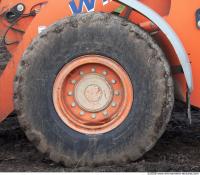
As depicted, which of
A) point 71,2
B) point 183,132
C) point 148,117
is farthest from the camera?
point 183,132

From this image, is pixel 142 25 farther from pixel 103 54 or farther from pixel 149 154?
pixel 149 154

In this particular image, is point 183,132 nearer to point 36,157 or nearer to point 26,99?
point 36,157

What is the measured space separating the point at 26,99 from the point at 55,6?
36.1 inches

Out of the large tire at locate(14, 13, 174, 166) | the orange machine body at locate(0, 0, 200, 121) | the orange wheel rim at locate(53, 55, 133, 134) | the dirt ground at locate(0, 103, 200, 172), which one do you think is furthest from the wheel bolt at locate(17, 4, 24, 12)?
the dirt ground at locate(0, 103, 200, 172)

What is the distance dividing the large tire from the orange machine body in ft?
1.03

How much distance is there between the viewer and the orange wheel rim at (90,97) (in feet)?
17.4

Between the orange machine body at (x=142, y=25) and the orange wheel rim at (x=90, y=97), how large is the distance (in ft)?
1.81

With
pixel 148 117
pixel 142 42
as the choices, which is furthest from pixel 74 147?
pixel 142 42

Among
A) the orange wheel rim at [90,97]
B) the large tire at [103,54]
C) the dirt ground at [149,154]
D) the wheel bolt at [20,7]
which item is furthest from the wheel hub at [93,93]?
the wheel bolt at [20,7]

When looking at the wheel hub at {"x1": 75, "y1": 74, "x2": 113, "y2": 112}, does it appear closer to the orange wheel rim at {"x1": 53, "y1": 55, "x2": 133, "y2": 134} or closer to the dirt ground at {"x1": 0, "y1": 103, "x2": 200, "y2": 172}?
the orange wheel rim at {"x1": 53, "y1": 55, "x2": 133, "y2": 134}

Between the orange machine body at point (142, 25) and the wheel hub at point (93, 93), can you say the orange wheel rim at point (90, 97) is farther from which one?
the orange machine body at point (142, 25)

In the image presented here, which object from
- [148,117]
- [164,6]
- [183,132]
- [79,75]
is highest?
[164,6]

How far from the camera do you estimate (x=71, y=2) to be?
5672 mm

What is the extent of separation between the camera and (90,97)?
536cm
